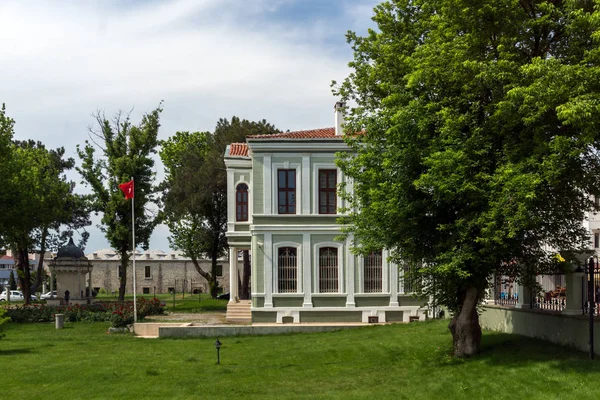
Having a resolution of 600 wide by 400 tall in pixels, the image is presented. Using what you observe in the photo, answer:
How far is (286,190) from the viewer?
30.5m

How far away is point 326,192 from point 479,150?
14853mm

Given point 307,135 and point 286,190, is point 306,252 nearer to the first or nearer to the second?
point 286,190

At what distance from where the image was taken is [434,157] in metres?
15.9

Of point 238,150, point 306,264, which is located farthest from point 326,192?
point 238,150

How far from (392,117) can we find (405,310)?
1551cm

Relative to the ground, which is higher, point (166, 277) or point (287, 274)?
point (287, 274)

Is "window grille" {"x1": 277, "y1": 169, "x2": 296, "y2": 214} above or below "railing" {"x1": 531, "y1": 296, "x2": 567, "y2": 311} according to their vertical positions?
above

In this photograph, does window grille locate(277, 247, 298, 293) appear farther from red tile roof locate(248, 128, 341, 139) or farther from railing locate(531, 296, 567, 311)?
railing locate(531, 296, 567, 311)

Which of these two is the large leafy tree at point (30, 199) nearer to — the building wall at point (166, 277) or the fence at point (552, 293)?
the building wall at point (166, 277)

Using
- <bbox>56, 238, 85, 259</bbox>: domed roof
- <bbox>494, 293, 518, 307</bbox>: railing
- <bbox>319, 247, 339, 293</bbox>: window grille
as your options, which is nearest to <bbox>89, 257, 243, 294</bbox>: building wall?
<bbox>56, 238, 85, 259</bbox>: domed roof

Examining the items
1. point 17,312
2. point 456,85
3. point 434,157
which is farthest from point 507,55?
point 17,312

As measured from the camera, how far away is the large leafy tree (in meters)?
41.0

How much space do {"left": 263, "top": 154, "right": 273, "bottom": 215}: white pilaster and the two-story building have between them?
0.04 m

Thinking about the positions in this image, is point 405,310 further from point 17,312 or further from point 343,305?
point 17,312
